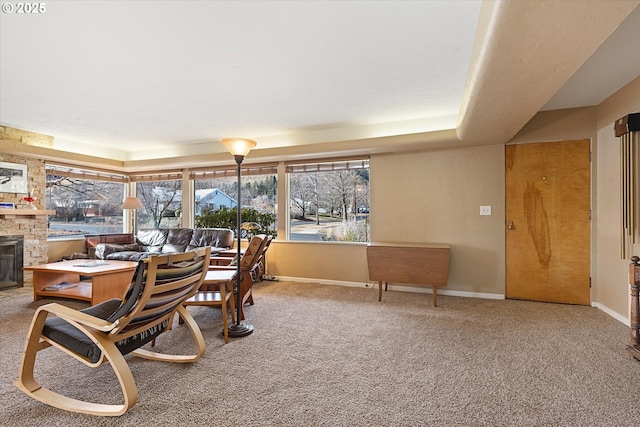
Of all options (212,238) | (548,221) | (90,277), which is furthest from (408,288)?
(90,277)

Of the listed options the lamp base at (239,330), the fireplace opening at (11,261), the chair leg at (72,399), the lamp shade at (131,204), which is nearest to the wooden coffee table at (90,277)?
the fireplace opening at (11,261)

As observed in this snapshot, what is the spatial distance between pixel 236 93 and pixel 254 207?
8.62 ft

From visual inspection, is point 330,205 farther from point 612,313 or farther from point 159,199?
point 159,199

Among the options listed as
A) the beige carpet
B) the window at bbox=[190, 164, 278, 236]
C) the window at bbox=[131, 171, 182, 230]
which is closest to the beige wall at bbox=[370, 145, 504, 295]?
the beige carpet

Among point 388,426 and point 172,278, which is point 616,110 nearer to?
point 388,426

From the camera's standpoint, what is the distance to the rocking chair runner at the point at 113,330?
1.70m

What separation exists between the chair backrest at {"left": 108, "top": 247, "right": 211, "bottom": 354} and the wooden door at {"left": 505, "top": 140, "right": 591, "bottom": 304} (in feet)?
12.0

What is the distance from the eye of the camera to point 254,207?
18.6ft

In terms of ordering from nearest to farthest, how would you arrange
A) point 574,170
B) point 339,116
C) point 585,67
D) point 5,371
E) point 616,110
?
point 5,371 → point 585,67 → point 616,110 → point 574,170 → point 339,116

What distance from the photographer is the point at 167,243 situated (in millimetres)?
5574

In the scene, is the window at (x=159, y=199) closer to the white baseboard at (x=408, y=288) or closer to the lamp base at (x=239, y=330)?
the white baseboard at (x=408, y=288)

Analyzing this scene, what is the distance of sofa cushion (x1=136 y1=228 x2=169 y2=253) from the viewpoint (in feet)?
18.5

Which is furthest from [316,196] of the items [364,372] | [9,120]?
[9,120]

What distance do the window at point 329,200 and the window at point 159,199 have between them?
253 centimetres
